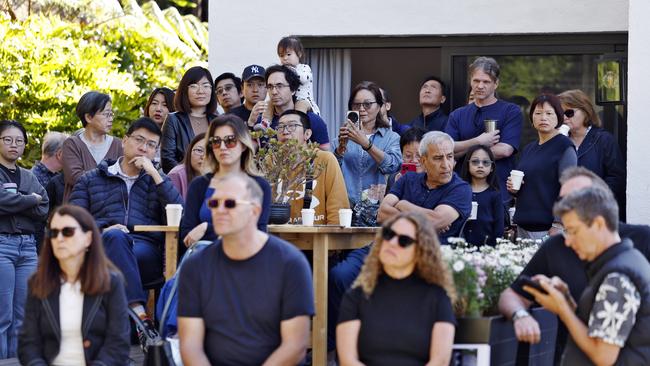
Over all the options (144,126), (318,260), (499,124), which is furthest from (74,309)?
(499,124)

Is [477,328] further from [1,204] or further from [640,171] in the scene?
[1,204]

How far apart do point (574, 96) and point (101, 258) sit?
4.74 metres

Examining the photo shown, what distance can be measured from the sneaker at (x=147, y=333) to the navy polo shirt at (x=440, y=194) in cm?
196

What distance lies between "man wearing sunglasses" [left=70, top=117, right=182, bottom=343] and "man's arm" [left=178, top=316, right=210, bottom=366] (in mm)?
2603

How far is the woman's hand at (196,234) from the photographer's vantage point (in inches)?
→ 313

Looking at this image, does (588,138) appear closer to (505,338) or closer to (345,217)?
(345,217)

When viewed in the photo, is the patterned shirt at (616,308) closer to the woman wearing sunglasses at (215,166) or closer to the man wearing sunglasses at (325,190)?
the woman wearing sunglasses at (215,166)

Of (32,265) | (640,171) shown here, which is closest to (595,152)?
(640,171)

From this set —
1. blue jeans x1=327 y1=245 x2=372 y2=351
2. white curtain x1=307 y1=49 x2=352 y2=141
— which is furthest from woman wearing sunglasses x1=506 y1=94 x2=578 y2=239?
white curtain x1=307 y1=49 x2=352 y2=141

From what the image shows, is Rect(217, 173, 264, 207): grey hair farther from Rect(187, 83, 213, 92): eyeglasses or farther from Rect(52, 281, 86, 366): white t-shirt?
Rect(187, 83, 213, 92): eyeglasses

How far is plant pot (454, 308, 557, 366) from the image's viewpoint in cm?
637

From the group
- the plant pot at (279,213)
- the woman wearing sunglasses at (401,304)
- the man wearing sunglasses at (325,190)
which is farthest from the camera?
the man wearing sunglasses at (325,190)

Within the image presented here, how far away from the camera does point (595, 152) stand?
32.7 ft

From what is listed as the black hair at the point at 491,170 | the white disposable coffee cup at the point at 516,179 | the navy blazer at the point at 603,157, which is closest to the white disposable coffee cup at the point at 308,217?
the black hair at the point at 491,170
